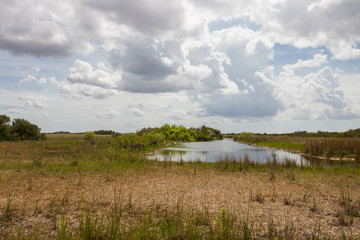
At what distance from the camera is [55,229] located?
16.0 ft

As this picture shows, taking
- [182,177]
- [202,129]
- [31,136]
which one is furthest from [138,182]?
[202,129]

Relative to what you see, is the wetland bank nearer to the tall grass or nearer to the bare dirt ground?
the bare dirt ground

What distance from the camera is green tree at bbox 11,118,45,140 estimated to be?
34.9 m

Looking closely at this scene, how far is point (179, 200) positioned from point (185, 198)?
1.31 meters

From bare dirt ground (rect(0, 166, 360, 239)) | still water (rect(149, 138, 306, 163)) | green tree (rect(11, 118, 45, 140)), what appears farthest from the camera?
green tree (rect(11, 118, 45, 140))

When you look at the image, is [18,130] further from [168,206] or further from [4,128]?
[168,206]

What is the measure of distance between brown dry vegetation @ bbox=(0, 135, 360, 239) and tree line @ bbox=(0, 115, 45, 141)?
25.0 metres

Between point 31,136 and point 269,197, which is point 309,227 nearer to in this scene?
point 269,197

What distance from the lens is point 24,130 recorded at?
35688 millimetres

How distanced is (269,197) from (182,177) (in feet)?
13.7

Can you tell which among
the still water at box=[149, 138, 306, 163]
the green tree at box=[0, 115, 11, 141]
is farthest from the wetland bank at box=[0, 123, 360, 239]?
the green tree at box=[0, 115, 11, 141]

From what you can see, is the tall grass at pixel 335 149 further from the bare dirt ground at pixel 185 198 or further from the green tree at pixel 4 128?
the green tree at pixel 4 128

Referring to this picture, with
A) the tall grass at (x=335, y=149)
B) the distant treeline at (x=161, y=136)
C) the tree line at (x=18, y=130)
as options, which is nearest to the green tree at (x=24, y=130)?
the tree line at (x=18, y=130)

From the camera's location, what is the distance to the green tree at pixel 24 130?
34.9 metres
